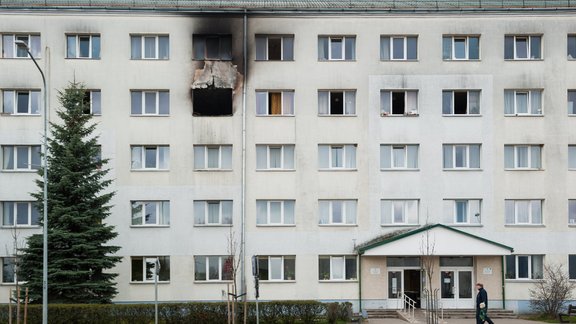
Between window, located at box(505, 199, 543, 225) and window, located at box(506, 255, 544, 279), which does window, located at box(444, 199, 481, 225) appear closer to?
window, located at box(505, 199, 543, 225)

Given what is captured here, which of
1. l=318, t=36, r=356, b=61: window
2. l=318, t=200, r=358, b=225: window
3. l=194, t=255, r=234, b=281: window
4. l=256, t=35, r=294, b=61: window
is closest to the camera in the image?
l=194, t=255, r=234, b=281: window

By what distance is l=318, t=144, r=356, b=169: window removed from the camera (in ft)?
127

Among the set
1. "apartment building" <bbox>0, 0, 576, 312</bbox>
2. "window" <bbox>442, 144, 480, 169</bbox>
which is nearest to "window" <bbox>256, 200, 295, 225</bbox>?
"apartment building" <bbox>0, 0, 576, 312</bbox>

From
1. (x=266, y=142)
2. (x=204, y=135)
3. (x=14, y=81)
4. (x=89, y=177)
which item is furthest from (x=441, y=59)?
(x=14, y=81)

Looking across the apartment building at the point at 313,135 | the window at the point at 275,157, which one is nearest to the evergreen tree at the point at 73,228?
the apartment building at the point at 313,135

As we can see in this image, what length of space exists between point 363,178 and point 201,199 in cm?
818

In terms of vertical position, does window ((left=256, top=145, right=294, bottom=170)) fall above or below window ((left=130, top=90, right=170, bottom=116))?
below

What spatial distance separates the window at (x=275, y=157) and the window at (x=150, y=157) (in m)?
4.62

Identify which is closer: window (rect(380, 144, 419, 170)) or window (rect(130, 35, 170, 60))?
window (rect(380, 144, 419, 170))

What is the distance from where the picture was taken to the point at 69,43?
126 feet

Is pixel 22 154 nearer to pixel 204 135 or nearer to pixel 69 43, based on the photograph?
pixel 69 43

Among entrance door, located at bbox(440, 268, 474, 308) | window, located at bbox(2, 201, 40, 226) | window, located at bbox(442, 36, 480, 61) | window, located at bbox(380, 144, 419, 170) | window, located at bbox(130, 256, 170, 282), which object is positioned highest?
window, located at bbox(442, 36, 480, 61)

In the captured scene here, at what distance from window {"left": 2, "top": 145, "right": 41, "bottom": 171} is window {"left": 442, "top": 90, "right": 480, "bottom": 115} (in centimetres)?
2073

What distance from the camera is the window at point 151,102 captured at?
38.7 metres
